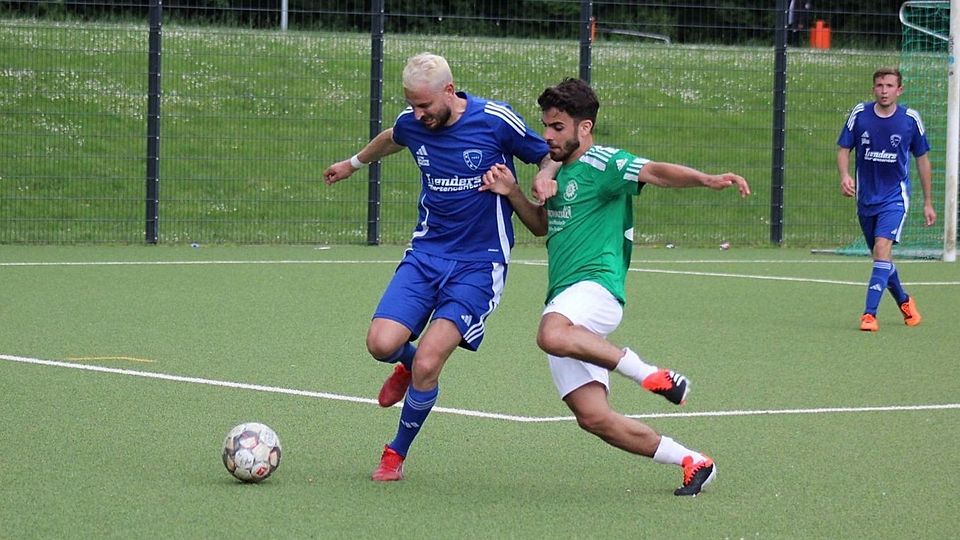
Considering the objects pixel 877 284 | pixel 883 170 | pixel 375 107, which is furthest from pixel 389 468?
pixel 375 107

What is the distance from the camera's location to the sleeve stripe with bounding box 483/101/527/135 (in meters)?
6.64

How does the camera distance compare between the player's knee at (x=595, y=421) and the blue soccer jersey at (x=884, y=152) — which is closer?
the player's knee at (x=595, y=421)

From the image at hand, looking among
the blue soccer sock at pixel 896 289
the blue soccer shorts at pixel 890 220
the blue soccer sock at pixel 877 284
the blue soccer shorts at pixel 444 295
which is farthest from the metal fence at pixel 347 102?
Answer: the blue soccer shorts at pixel 444 295

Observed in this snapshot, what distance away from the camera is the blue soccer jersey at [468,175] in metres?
6.59

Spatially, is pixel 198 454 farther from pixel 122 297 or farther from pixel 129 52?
pixel 129 52

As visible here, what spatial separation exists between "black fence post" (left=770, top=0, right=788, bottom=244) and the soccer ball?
13950mm

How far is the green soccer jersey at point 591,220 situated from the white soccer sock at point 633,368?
1.21 feet

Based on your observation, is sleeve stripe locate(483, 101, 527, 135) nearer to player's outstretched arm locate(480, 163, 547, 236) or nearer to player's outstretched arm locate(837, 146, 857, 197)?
player's outstretched arm locate(480, 163, 547, 236)

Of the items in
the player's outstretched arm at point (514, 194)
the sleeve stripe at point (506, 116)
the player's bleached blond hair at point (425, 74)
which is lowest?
the player's outstretched arm at point (514, 194)

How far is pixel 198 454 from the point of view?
674 cm

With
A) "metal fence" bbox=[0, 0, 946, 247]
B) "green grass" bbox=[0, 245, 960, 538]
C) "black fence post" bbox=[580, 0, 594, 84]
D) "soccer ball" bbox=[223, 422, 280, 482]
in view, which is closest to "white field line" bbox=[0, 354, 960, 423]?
"green grass" bbox=[0, 245, 960, 538]

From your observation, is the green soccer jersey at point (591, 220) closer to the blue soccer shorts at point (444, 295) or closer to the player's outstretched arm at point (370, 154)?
the blue soccer shorts at point (444, 295)

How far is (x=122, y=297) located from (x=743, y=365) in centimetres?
537

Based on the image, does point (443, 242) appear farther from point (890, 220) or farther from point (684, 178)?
point (890, 220)
